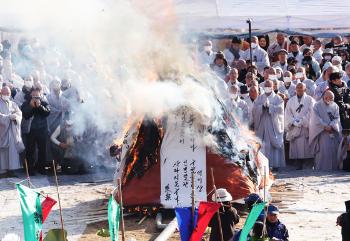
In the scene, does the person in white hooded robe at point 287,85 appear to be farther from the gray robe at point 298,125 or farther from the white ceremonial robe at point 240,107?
the white ceremonial robe at point 240,107

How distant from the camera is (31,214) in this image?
359 inches

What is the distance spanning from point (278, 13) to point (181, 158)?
934cm

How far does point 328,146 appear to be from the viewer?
64.1 ft

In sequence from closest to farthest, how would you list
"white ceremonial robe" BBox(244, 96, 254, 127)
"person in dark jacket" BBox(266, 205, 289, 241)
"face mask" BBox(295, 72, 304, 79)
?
"person in dark jacket" BBox(266, 205, 289, 241), "white ceremonial robe" BBox(244, 96, 254, 127), "face mask" BBox(295, 72, 304, 79)

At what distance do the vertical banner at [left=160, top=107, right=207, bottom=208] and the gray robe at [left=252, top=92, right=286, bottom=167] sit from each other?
5.09 meters

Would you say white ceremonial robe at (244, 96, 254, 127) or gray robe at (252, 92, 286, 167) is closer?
gray robe at (252, 92, 286, 167)

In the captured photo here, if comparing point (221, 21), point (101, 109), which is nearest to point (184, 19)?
point (101, 109)

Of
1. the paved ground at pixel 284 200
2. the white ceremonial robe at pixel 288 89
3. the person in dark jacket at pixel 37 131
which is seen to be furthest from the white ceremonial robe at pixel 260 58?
the person in dark jacket at pixel 37 131

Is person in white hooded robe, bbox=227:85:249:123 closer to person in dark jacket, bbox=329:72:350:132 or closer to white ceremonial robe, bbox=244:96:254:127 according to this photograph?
white ceremonial robe, bbox=244:96:254:127

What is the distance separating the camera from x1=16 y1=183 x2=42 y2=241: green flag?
9.05m

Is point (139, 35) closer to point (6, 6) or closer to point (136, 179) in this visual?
point (136, 179)

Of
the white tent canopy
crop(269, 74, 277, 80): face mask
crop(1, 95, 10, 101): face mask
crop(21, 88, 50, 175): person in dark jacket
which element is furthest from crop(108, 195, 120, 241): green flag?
the white tent canopy

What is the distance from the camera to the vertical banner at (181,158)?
14.7 meters

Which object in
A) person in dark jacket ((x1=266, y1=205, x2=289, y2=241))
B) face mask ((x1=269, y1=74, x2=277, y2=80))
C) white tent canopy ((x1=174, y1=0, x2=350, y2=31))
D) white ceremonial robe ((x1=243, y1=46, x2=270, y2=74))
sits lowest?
person in dark jacket ((x1=266, y1=205, x2=289, y2=241))
